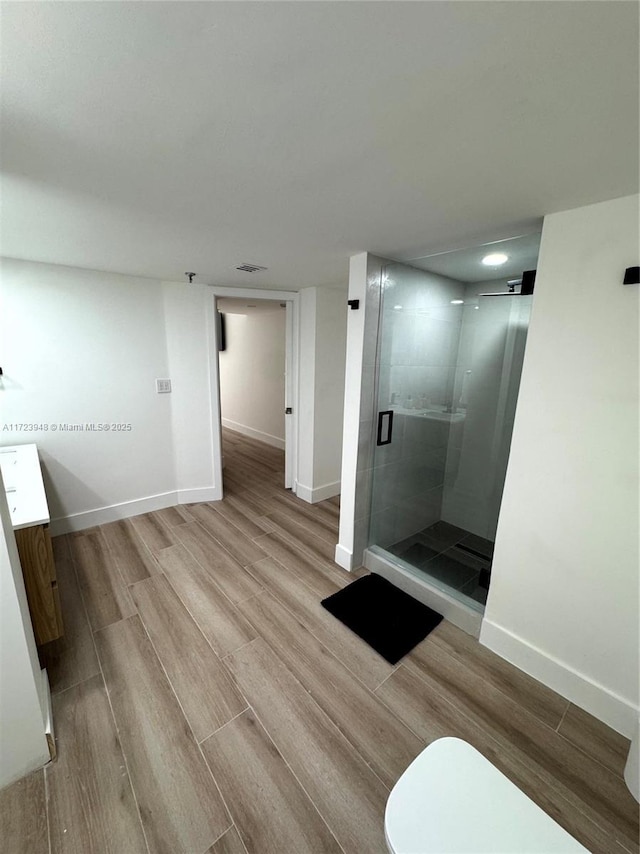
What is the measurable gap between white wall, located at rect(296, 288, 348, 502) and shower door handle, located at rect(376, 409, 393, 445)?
111 cm

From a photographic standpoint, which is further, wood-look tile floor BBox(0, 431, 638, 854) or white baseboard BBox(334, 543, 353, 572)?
white baseboard BBox(334, 543, 353, 572)

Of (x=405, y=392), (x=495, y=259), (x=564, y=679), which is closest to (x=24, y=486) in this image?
(x=405, y=392)

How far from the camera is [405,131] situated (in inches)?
36.2

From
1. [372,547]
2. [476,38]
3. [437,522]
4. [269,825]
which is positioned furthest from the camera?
[437,522]

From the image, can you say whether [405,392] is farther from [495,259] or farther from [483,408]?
[495,259]

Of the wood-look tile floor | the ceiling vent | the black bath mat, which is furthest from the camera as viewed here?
the ceiling vent

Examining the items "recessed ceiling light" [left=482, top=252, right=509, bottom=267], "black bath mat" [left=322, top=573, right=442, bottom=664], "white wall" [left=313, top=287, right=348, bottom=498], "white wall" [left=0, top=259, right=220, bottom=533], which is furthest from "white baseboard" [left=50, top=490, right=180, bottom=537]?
"recessed ceiling light" [left=482, top=252, right=509, bottom=267]

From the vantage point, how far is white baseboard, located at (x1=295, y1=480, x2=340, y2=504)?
361 cm

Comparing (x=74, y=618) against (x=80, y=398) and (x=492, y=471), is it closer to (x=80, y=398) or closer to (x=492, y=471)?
(x=80, y=398)

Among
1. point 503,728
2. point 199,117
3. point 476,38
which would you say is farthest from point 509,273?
point 503,728

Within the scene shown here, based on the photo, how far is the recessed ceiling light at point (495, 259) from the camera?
200 cm

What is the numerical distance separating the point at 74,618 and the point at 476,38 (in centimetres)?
303

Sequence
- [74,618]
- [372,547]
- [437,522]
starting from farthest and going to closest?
[437,522], [372,547], [74,618]

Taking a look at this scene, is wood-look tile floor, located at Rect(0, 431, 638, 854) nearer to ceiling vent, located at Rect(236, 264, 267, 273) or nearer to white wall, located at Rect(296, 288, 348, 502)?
white wall, located at Rect(296, 288, 348, 502)
